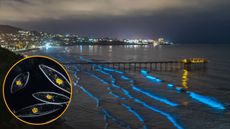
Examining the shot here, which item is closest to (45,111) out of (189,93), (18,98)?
(18,98)

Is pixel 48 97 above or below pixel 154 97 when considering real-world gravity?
above

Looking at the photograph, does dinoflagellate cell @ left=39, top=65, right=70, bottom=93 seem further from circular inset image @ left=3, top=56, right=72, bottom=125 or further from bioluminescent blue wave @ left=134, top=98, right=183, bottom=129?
bioluminescent blue wave @ left=134, top=98, right=183, bottom=129

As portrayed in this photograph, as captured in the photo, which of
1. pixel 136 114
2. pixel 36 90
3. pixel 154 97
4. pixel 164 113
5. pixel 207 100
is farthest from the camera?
pixel 154 97

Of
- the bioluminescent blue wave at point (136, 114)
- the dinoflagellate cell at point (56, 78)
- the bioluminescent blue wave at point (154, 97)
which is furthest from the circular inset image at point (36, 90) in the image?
the bioluminescent blue wave at point (154, 97)

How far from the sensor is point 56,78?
9.30 feet

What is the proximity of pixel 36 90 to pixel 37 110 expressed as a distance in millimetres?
202

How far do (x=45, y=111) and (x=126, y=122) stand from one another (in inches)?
853

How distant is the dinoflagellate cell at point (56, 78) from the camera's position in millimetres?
2816

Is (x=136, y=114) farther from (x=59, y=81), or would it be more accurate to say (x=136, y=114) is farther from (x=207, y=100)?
(x=59, y=81)

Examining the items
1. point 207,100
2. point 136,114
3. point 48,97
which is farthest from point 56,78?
point 207,100

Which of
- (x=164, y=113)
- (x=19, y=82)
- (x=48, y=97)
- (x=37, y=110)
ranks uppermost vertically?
(x=19, y=82)

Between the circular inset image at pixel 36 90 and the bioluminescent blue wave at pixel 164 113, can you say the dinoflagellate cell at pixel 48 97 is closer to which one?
the circular inset image at pixel 36 90

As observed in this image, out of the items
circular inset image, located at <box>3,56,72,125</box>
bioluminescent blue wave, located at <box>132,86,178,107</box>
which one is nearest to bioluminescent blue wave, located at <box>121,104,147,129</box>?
bioluminescent blue wave, located at <box>132,86,178,107</box>

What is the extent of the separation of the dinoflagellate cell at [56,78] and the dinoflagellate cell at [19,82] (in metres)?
0.17
